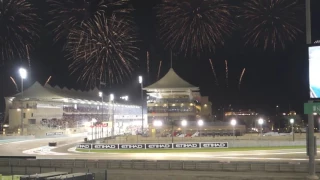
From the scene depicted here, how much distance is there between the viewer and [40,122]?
102 m

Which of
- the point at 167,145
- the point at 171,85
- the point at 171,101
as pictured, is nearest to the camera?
the point at 167,145

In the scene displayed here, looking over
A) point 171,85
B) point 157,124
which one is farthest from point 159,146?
point 171,85

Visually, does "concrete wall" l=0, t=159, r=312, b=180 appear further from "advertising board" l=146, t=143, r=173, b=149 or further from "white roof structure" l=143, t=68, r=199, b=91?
"white roof structure" l=143, t=68, r=199, b=91

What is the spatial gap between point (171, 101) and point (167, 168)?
66332 millimetres

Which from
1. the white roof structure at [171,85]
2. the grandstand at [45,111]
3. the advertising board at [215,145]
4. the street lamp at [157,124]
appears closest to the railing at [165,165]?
the advertising board at [215,145]

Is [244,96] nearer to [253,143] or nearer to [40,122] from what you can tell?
[40,122]

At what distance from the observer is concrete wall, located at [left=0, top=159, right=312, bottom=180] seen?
30922 millimetres

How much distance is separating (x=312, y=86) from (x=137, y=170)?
20.4 m

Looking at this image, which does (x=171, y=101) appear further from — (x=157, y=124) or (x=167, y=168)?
(x=167, y=168)

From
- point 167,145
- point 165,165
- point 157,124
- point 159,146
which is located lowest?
point 159,146

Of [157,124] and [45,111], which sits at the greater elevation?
[45,111]

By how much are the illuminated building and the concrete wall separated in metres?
58.7

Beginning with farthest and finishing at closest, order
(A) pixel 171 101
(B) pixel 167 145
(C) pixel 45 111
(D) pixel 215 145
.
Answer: (C) pixel 45 111, (A) pixel 171 101, (B) pixel 167 145, (D) pixel 215 145

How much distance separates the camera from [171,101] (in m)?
101
